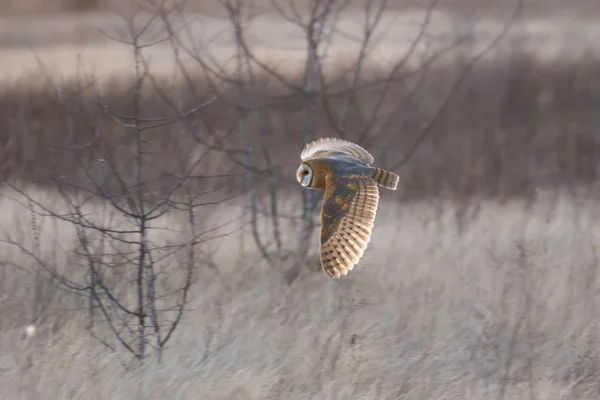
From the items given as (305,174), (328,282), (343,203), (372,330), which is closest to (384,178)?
(343,203)

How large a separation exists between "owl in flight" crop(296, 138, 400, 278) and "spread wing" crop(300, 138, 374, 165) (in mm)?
215

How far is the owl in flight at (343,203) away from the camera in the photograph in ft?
15.2

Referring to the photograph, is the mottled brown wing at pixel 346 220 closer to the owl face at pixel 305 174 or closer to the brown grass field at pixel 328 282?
the owl face at pixel 305 174

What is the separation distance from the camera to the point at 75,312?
6.56 m

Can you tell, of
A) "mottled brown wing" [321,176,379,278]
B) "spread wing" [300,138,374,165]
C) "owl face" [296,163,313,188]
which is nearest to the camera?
"mottled brown wing" [321,176,379,278]

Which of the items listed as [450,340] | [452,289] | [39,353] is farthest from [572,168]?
[39,353]

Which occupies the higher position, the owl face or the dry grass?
the owl face

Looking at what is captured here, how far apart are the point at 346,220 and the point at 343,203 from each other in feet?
0.36

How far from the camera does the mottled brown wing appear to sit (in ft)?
15.1

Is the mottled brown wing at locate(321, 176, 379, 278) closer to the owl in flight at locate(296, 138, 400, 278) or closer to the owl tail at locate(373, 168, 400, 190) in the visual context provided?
the owl in flight at locate(296, 138, 400, 278)

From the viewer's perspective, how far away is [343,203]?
15.8ft

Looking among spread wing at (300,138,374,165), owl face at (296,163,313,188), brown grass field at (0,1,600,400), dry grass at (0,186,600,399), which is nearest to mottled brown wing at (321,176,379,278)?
owl face at (296,163,313,188)

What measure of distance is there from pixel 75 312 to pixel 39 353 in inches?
21.7

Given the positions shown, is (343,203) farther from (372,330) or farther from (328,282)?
(328,282)
